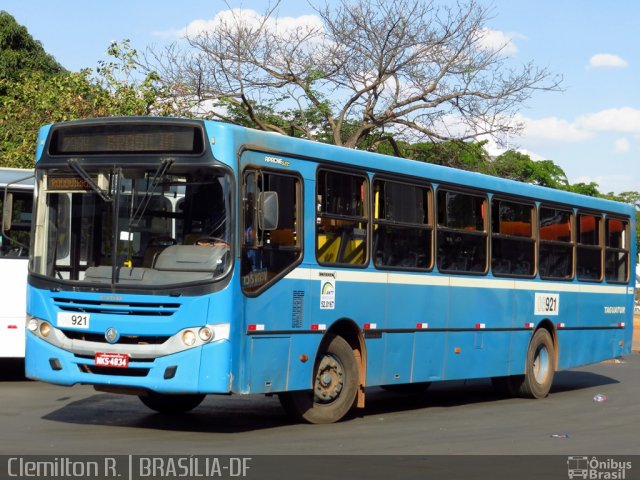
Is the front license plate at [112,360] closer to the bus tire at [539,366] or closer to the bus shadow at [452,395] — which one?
the bus shadow at [452,395]

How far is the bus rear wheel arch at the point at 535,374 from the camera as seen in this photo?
54.4 feet

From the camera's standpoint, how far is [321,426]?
1214 cm

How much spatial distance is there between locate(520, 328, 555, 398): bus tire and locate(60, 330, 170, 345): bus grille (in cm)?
702

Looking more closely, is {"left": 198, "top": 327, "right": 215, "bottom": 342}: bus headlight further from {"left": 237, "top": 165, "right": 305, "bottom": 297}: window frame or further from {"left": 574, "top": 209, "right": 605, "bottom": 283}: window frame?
{"left": 574, "top": 209, "right": 605, "bottom": 283}: window frame

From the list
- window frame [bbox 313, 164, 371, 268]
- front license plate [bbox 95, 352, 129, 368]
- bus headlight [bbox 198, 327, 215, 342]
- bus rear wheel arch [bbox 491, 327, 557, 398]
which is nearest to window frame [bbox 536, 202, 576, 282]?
bus rear wheel arch [bbox 491, 327, 557, 398]

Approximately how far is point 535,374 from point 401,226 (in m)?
4.36

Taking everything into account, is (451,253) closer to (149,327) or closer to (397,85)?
(149,327)

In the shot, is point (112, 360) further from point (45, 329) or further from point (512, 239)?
point (512, 239)

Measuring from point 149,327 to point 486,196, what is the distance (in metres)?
6.02

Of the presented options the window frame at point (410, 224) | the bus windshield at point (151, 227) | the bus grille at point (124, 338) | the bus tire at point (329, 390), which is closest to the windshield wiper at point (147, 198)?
the bus windshield at point (151, 227)

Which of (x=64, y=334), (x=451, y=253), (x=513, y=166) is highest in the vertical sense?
(x=513, y=166)

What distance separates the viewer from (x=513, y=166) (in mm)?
29984

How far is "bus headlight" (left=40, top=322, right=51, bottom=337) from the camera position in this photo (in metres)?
11.5
